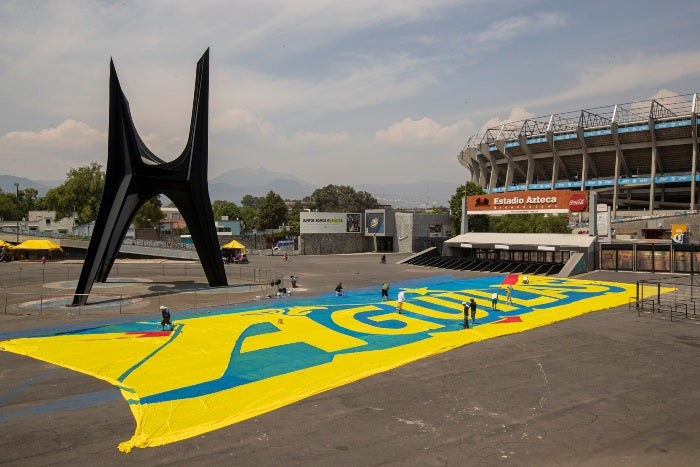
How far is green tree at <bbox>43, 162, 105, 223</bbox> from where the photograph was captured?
323 ft

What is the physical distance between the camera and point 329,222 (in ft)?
286

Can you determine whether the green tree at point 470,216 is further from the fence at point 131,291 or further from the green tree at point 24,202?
the green tree at point 24,202

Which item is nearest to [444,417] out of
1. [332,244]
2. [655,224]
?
[655,224]

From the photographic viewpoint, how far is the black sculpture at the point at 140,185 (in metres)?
34.8

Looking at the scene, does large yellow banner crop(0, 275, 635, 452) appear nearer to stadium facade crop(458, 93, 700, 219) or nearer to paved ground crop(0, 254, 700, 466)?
paved ground crop(0, 254, 700, 466)

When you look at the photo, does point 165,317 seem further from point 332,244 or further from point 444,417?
point 332,244

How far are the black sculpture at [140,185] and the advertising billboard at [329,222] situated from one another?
147 ft

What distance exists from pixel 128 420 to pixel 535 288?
34.3 m

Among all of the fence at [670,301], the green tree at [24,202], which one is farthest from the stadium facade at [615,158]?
the green tree at [24,202]

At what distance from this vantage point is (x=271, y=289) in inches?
1630

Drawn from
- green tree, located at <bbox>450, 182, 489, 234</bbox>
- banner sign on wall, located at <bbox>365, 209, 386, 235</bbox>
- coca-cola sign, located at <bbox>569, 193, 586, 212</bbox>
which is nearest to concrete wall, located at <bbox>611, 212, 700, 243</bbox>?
coca-cola sign, located at <bbox>569, 193, 586, 212</bbox>

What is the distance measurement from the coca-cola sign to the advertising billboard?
1675 inches

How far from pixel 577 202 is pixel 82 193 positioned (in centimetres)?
8885

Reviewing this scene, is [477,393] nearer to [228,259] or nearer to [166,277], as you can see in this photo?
[166,277]
